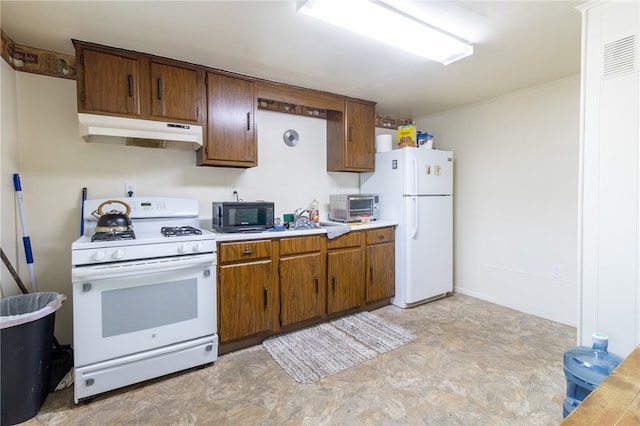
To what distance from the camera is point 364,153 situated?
11.4ft

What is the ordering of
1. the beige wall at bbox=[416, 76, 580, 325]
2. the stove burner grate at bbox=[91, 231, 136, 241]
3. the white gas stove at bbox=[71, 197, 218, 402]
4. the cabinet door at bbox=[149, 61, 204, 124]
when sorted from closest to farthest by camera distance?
1. the white gas stove at bbox=[71, 197, 218, 402]
2. the stove burner grate at bbox=[91, 231, 136, 241]
3. the cabinet door at bbox=[149, 61, 204, 124]
4. the beige wall at bbox=[416, 76, 580, 325]

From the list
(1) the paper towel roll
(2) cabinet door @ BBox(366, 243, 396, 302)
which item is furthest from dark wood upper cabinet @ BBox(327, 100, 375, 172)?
(2) cabinet door @ BBox(366, 243, 396, 302)

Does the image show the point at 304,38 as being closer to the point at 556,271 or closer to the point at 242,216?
the point at 242,216

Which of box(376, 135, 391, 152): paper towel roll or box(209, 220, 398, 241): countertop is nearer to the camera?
box(209, 220, 398, 241): countertop

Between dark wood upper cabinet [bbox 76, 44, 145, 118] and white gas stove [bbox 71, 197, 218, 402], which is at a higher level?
dark wood upper cabinet [bbox 76, 44, 145, 118]

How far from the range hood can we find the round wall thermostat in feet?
3.25

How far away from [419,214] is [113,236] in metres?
2.79

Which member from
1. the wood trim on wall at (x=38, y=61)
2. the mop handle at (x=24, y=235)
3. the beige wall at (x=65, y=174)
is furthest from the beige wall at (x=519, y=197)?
the mop handle at (x=24, y=235)

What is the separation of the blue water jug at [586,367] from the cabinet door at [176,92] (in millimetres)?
2899

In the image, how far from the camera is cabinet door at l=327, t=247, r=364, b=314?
291 cm

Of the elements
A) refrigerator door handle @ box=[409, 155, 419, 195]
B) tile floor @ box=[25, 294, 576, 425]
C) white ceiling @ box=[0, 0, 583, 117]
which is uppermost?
white ceiling @ box=[0, 0, 583, 117]

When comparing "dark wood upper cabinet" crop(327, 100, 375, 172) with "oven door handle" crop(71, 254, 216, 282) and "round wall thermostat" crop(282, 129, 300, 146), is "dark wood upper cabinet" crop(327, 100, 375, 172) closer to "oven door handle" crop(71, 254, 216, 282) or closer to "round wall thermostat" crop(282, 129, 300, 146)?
"round wall thermostat" crop(282, 129, 300, 146)

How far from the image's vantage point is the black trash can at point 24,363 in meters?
1.61

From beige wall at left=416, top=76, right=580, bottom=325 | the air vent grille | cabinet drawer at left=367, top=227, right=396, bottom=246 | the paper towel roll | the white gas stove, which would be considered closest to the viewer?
the air vent grille
